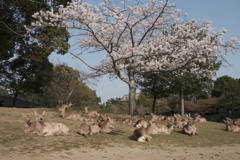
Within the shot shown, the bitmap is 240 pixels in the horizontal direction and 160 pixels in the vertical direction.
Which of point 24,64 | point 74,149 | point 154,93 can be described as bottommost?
point 74,149

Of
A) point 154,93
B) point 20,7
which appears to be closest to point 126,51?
point 20,7

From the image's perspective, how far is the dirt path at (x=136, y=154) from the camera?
6804 mm

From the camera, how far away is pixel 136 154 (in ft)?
25.6

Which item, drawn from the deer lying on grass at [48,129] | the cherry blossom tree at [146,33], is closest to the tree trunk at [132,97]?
the cherry blossom tree at [146,33]

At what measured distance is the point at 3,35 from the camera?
16906 millimetres

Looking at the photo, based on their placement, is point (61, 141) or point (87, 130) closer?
point (61, 141)

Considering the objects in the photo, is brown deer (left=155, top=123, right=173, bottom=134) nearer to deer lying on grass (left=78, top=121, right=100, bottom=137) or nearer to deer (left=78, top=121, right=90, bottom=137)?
deer lying on grass (left=78, top=121, right=100, bottom=137)

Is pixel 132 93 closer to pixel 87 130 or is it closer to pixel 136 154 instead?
pixel 87 130

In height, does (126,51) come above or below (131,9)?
below

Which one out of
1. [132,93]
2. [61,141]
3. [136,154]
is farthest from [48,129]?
[132,93]

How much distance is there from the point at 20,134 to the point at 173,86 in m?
19.5

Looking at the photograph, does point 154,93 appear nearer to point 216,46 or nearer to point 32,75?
point 32,75

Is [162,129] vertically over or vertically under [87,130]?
over

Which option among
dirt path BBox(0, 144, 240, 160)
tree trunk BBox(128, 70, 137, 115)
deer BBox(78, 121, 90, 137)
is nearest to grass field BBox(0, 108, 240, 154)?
deer BBox(78, 121, 90, 137)
